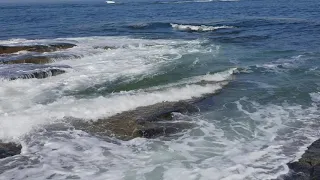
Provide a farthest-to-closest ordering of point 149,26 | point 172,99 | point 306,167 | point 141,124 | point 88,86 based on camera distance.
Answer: point 149,26, point 88,86, point 172,99, point 141,124, point 306,167

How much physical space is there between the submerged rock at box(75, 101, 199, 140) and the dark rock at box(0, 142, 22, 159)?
1825 mm

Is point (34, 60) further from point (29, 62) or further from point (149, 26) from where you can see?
point (149, 26)

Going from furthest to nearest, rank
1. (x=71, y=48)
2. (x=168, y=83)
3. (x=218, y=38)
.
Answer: (x=218, y=38)
(x=71, y=48)
(x=168, y=83)

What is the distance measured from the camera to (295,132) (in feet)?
33.8

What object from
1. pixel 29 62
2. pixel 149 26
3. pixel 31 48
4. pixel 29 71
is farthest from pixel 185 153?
pixel 149 26

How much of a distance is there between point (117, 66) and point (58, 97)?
557cm

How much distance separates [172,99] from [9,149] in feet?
18.6

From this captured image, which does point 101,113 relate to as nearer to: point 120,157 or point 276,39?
point 120,157

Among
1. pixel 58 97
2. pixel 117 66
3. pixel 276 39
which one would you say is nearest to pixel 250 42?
pixel 276 39

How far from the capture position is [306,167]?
796 cm

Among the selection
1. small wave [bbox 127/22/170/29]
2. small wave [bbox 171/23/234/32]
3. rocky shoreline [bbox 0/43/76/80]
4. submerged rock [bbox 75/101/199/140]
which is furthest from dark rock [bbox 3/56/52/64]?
small wave [bbox 127/22/170/29]

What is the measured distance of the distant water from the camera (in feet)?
28.2

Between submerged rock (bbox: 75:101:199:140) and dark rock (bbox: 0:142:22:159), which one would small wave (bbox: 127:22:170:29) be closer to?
submerged rock (bbox: 75:101:199:140)

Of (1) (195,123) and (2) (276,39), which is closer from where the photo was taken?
(1) (195,123)
